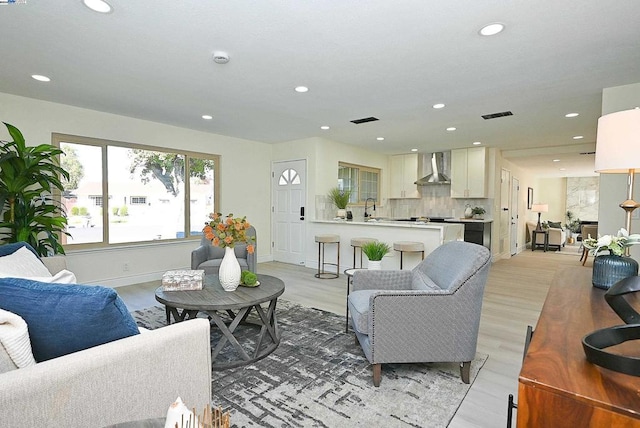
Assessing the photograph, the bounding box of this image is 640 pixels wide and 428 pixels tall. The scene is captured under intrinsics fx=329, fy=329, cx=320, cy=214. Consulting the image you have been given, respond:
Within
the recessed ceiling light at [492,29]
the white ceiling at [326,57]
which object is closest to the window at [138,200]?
the white ceiling at [326,57]

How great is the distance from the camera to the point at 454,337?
208cm

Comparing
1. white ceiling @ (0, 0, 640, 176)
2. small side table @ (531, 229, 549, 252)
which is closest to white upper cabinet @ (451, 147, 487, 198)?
white ceiling @ (0, 0, 640, 176)

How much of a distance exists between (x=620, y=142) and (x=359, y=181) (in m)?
6.05

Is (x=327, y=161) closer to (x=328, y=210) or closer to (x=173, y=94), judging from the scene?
(x=328, y=210)

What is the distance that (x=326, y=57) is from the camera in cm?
274

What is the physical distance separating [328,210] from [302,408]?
15.3 ft

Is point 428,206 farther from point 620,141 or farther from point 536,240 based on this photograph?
point 620,141

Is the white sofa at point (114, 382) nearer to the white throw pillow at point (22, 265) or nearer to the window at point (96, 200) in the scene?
the white throw pillow at point (22, 265)

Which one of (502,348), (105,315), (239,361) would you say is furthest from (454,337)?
(105,315)

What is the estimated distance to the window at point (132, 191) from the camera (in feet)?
14.2

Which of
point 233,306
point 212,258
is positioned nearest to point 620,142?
point 233,306

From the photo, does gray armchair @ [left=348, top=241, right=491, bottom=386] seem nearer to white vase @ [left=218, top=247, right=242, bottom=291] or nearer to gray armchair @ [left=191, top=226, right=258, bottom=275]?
white vase @ [left=218, top=247, right=242, bottom=291]

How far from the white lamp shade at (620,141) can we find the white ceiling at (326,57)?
3.33 ft

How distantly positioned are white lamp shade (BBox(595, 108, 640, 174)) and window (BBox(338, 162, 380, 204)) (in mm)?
5336
